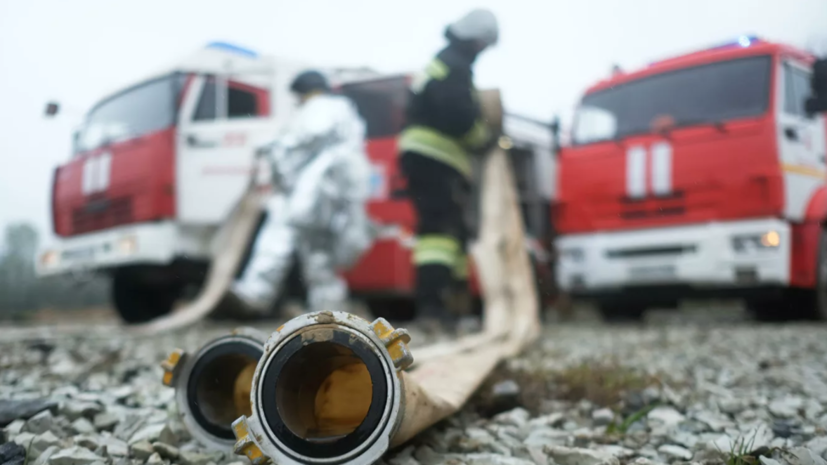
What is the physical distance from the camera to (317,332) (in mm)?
1210

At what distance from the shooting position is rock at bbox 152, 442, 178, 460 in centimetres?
155

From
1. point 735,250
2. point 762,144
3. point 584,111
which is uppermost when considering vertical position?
point 584,111

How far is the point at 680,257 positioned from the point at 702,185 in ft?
1.85

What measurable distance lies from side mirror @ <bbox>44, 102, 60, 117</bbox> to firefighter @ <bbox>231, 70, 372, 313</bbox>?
153cm

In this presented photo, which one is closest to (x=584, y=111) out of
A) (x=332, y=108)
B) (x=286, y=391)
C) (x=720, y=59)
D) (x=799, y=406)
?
(x=720, y=59)

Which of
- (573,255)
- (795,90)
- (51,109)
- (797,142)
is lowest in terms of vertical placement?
(573,255)

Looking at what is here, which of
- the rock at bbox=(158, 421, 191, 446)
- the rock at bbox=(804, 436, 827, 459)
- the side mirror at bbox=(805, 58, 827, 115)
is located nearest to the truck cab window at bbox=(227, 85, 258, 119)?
the side mirror at bbox=(805, 58, 827, 115)

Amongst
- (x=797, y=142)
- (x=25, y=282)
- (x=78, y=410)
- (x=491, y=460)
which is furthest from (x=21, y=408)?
(x=25, y=282)

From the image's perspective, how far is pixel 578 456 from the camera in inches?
60.9

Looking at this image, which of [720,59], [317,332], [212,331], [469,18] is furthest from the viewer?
[720,59]

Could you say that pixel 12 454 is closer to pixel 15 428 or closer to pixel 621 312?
pixel 15 428

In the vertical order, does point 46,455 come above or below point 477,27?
below

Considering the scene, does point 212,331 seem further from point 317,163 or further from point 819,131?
point 819,131

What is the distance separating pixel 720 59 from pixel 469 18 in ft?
8.23
